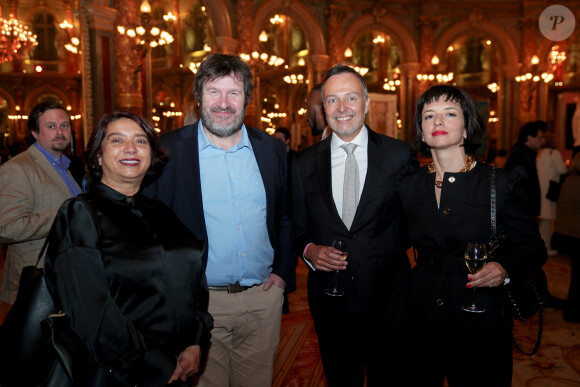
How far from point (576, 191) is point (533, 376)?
2.30 m

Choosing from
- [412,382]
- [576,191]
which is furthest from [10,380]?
[576,191]

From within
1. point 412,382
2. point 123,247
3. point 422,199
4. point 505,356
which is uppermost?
point 422,199

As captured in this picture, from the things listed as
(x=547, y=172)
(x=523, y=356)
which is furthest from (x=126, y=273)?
(x=547, y=172)

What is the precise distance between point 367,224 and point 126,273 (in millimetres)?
1230

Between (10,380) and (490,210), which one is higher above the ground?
(490,210)

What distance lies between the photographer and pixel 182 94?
76.9 ft

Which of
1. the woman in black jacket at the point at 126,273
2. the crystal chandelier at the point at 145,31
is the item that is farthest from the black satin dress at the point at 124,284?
the crystal chandelier at the point at 145,31

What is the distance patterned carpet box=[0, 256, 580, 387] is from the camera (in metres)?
3.45

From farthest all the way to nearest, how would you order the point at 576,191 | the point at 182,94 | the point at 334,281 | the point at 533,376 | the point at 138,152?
the point at 182,94 < the point at 576,191 < the point at 533,376 < the point at 334,281 < the point at 138,152

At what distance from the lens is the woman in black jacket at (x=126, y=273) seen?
1.68 metres

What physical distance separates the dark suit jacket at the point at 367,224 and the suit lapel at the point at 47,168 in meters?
1.59

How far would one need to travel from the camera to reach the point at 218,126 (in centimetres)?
228

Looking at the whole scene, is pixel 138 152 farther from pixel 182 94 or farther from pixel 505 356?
pixel 182 94

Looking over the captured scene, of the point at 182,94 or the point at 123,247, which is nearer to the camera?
the point at 123,247
